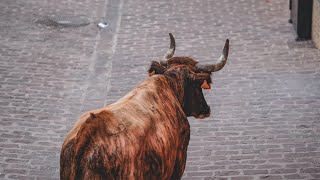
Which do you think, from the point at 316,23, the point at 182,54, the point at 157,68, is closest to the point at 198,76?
the point at 157,68

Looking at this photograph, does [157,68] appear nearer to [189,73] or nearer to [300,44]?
[189,73]

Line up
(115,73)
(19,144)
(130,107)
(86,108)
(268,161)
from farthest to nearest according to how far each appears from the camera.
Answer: (115,73), (86,108), (19,144), (268,161), (130,107)

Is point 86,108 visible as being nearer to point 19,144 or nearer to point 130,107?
point 19,144

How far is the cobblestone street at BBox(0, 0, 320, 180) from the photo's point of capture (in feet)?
38.1

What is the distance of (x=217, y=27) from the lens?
17297 millimetres

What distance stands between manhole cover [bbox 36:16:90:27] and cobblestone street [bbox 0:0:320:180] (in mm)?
211

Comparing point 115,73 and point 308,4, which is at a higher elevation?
point 308,4

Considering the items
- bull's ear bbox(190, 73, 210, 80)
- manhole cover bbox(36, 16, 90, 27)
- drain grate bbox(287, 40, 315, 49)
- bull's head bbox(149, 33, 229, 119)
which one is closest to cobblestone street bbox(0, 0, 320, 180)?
drain grate bbox(287, 40, 315, 49)

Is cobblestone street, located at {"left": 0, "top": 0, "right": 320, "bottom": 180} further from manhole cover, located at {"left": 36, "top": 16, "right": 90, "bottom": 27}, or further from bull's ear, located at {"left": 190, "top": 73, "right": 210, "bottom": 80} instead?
bull's ear, located at {"left": 190, "top": 73, "right": 210, "bottom": 80}

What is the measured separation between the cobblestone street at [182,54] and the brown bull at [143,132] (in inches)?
118

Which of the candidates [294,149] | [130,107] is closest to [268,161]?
[294,149]

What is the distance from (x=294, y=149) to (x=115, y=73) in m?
4.76

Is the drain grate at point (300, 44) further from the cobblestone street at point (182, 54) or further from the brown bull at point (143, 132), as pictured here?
the brown bull at point (143, 132)

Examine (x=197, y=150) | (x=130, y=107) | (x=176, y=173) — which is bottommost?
(x=197, y=150)
